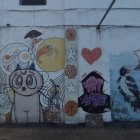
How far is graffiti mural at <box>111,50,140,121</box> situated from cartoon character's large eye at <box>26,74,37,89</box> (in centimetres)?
249

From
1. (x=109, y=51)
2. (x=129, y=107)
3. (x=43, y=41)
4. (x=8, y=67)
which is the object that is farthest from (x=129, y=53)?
(x=8, y=67)

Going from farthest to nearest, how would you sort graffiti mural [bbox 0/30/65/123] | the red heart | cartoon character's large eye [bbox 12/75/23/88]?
cartoon character's large eye [bbox 12/75/23/88], graffiti mural [bbox 0/30/65/123], the red heart

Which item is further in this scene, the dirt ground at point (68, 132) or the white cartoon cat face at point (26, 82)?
the white cartoon cat face at point (26, 82)

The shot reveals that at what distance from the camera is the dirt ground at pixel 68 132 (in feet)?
39.8

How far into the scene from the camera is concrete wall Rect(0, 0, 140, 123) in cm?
1377

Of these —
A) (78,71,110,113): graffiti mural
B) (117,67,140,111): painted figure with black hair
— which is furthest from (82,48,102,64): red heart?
(117,67,140,111): painted figure with black hair

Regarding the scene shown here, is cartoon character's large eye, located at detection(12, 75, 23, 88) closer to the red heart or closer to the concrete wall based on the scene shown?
the concrete wall

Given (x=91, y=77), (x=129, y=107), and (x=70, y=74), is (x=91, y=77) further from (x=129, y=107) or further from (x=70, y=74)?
(x=129, y=107)

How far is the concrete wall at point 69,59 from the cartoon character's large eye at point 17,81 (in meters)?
0.03

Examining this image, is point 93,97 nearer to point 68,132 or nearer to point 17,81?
point 68,132

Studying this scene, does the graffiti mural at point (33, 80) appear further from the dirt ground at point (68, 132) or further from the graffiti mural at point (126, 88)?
the graffiti mural at point (126, 88)

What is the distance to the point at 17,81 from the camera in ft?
46.3

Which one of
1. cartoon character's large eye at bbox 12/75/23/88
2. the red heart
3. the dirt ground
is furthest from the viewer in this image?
cartoon character's large eye at bbox 12/75/23/88

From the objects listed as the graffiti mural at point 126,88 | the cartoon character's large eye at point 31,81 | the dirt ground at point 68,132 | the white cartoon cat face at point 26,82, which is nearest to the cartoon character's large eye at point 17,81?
the white cartoon cat face at point 26,82
